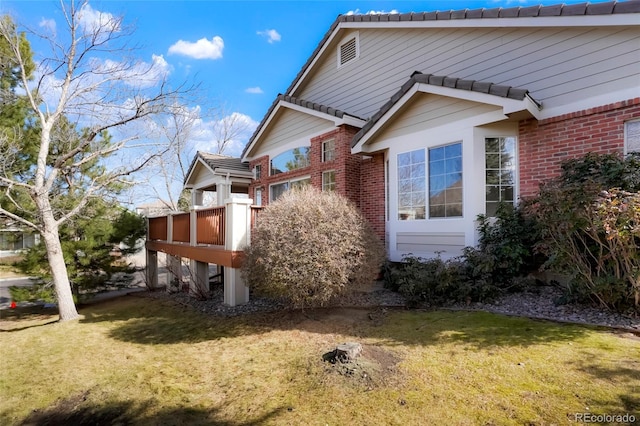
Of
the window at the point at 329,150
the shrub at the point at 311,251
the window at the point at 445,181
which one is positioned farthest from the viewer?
the window at the point at 329,150

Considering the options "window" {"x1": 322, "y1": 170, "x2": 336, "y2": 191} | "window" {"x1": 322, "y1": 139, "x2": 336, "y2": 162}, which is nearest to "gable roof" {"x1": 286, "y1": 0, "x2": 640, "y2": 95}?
"window" {"x1": 322, "y1": 139, "x2": 336, "y2": 162}

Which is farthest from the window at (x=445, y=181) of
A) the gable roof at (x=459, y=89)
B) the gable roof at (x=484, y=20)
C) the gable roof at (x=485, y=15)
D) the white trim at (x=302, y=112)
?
the gable roof at (x=485, y=15)

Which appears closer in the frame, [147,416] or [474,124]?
[147,416]

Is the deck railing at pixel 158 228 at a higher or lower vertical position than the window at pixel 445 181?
lower

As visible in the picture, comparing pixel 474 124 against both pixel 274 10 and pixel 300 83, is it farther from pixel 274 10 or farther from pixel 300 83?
pixel 300 83

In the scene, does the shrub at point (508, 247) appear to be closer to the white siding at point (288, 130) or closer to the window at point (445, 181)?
the window at point (445, 181)

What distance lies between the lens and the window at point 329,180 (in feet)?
33.8

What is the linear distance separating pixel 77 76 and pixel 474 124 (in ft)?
35.0

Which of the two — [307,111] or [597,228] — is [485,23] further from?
[597,228]

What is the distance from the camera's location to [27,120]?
10695 mm

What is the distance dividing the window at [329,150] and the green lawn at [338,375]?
216 inches

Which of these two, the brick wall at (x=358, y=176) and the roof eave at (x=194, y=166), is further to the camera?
the roof eave at (x=194, y=166)

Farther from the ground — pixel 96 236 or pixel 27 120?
pixel 27 120

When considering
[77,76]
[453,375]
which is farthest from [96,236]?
[453,375]
